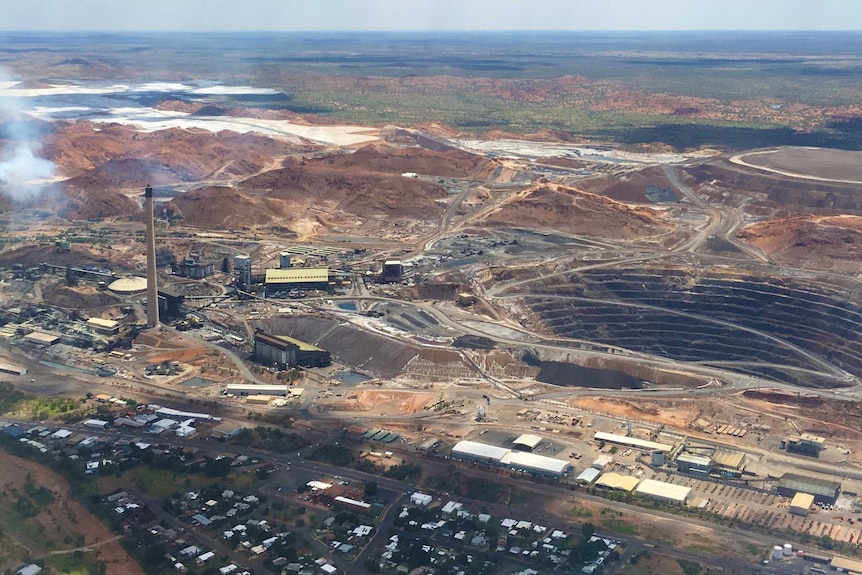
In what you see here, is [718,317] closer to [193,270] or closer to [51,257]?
[193,270]

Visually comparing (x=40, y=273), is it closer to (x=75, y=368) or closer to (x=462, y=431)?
(x=75, y=368)

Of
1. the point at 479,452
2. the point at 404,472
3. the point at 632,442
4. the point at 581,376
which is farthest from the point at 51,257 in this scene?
the point at 632,442

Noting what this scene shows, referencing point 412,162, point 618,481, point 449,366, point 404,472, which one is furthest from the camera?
point 412,162

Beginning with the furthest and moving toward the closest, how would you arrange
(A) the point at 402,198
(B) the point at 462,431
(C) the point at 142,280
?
(A) the point at 402,198 → (C) the point at 142,280 → (B) the point at 462,431

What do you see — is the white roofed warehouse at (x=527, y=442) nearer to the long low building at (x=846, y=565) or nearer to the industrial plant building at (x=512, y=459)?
the industrial plant building at (x=512, y=459)

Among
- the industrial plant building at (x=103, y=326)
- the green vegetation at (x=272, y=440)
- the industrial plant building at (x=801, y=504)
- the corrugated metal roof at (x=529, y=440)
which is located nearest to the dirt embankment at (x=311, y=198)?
the industrial plant building at (x=103, y=326)

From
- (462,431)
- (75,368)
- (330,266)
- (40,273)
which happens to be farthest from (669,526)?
(40,273)

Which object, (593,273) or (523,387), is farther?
(593,273)
